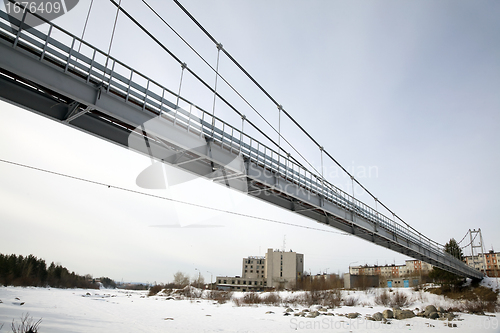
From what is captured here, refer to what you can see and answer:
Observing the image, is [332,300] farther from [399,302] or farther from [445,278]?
[445,278]

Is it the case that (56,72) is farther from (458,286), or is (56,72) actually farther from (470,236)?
(470,236)

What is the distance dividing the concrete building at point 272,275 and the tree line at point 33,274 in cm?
4495

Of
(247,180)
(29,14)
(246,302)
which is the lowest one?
(246,302)

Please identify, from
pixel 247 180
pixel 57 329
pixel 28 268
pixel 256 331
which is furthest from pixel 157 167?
pixel 28 268

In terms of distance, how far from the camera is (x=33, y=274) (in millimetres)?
72625

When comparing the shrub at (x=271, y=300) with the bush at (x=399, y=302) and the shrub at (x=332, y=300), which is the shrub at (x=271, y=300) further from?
the bush at (x=399, y=302)

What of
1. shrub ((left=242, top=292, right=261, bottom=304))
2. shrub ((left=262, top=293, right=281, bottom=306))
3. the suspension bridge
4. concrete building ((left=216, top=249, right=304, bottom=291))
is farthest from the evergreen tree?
Result: concrete building ((left=216, top=249, right=304, bottom=291))

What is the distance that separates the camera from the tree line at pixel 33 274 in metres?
62.0

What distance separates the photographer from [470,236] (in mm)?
75562

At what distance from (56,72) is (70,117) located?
165cm

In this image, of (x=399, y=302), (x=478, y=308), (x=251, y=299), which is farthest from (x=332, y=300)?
(x=478, y=308)

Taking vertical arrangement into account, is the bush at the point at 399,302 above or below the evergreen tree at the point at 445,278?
below

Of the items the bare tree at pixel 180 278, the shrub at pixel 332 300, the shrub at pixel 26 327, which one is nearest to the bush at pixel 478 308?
the shrub at pixel 332 300

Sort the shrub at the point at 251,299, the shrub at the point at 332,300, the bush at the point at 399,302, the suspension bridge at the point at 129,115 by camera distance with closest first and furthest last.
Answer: the suspension bridge at the point at 129,115 → the shrub at the point at 332,300 → the bush at the point at 399,302 → the shrub at the point at 251,299
